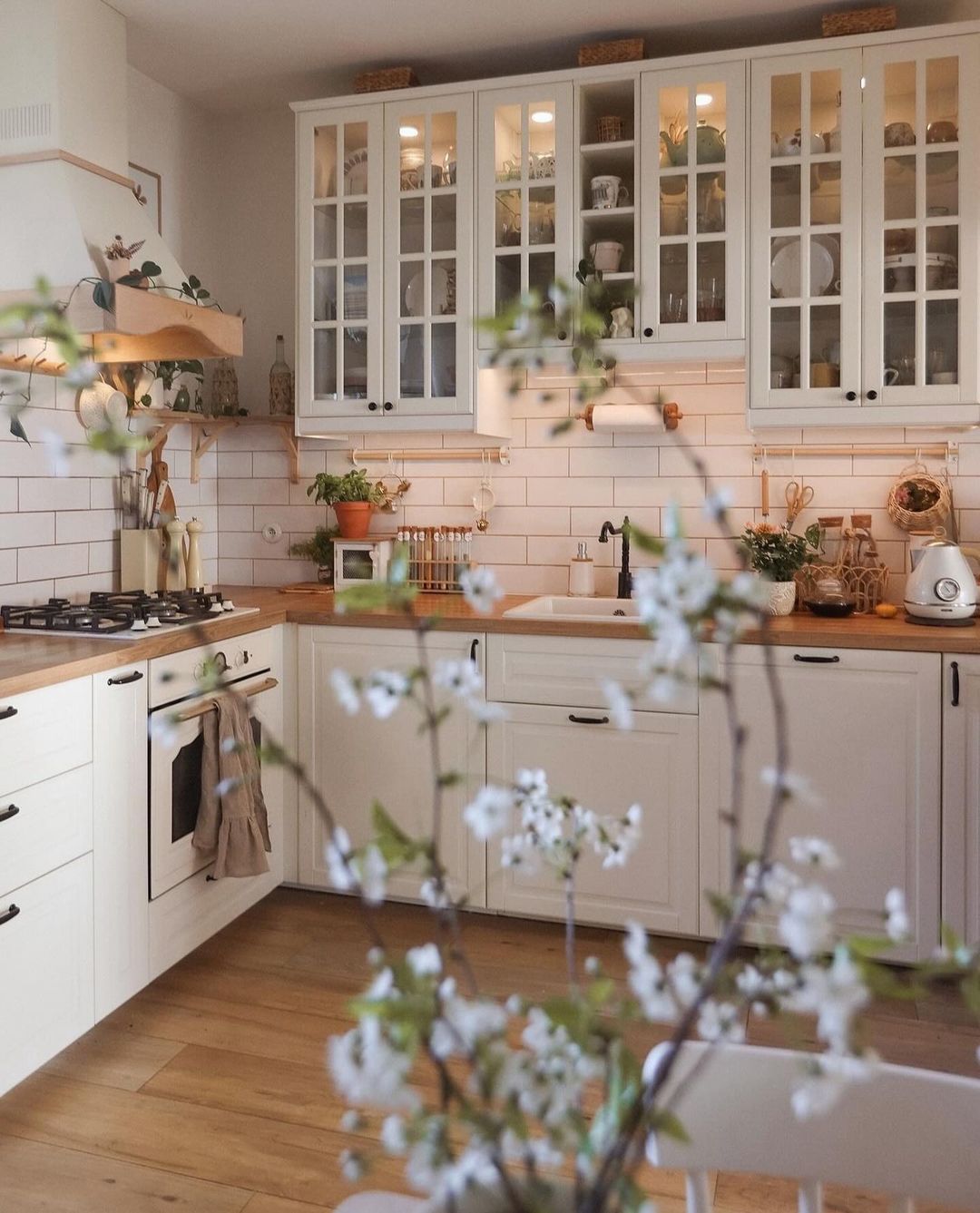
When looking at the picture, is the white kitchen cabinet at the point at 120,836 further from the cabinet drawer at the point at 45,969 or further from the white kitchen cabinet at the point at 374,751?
the white kitchen cabinet at the point at 374,751

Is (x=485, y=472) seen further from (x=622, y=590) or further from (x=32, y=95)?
(x=32, y=95)

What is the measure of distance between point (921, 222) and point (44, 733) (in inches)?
101

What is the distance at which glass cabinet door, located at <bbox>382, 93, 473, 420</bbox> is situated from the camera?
3.39m

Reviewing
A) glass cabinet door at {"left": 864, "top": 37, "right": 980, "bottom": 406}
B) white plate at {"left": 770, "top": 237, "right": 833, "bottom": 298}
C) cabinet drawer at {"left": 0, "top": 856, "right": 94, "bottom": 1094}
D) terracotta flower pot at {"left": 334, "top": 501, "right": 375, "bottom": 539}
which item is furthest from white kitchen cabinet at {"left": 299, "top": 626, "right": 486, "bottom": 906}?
glass cabinet door at {"left": 864, "top": 37, "right": 980, "bottom": 406}

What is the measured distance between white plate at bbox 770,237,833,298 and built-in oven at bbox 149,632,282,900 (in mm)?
1809

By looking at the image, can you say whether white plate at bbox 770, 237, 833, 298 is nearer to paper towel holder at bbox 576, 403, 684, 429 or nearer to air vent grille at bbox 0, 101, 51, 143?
paper towel holder at bbox 576, 403, 684, 429

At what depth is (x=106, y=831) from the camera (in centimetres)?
254

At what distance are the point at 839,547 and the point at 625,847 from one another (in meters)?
2.92

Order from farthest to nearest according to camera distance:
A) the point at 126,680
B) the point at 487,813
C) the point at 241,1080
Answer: the point at 126,680, the point at 241,1080, the point at 487,813

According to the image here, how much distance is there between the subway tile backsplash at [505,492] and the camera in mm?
3139

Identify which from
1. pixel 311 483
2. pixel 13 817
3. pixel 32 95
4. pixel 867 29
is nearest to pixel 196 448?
pixel 311 483

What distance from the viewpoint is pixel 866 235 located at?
3.05 meters

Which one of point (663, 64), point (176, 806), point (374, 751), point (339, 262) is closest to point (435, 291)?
point (339, 262)

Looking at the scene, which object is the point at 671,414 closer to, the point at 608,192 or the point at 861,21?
the point at 608,192
